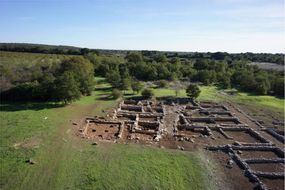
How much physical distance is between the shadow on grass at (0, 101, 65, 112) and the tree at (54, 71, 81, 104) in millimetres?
1103

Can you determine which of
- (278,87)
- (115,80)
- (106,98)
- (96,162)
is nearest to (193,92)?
(106,98)

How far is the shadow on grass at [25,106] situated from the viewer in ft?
114

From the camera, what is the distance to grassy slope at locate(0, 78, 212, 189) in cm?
1823

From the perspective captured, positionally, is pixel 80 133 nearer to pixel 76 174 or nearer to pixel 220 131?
pixel 76 174

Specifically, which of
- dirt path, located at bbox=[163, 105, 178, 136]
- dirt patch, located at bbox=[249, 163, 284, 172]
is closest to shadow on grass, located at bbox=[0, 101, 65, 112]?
dirt path, located at bbox=[163, 105, 178, 136]

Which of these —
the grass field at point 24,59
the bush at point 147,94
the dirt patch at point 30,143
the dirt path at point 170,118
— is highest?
the grass field at point 24,59

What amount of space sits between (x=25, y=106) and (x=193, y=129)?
21624 mm

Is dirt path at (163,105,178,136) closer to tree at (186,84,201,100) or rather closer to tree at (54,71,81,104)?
tree at (186,84,201,100)

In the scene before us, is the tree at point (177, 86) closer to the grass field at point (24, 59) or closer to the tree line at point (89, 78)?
the tree line at point (89, 78)

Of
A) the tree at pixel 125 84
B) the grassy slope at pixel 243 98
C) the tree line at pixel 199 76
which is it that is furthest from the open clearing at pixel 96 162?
the tree line at pixel 199 76

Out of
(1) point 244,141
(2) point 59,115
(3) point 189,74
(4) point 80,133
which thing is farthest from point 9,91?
(3) point 189,74

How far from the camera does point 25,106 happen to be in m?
36.0

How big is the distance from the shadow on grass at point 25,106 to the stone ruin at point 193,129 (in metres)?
7.70

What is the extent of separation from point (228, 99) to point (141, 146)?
82.5 feet
